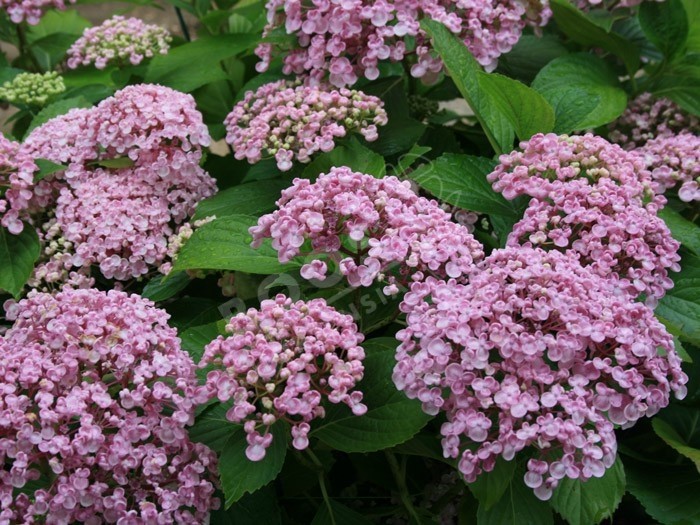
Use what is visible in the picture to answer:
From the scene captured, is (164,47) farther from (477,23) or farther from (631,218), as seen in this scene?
(631,218)

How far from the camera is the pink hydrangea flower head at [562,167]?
58.4 inches

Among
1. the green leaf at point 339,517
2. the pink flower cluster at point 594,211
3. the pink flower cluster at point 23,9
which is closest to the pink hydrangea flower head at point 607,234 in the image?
the pink flower cluster at point 594,211

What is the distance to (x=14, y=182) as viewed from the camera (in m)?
1.71

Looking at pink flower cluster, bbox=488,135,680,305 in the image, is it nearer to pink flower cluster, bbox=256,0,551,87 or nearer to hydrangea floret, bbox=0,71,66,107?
pink flower cluster, bbox=256,0,551,87

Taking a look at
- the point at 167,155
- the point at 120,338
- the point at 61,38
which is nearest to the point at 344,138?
the point at 167,155

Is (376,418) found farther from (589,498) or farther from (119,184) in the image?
(119,184)

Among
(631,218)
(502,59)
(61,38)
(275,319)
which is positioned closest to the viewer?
(275,319)

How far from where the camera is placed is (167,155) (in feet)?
5.96

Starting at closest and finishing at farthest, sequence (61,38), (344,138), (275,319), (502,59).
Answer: (275,319) → (344,138) → (502,59) → (61,38)

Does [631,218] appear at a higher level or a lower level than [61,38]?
higher

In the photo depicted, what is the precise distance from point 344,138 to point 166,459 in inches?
30.8

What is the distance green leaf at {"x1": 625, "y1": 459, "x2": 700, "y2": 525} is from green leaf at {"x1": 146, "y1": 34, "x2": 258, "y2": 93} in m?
1.40

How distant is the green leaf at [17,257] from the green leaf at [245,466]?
23.7 inches

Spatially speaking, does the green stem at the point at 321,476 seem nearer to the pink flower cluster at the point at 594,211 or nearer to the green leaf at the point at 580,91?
the pink flower cluster at the point at 594,211
